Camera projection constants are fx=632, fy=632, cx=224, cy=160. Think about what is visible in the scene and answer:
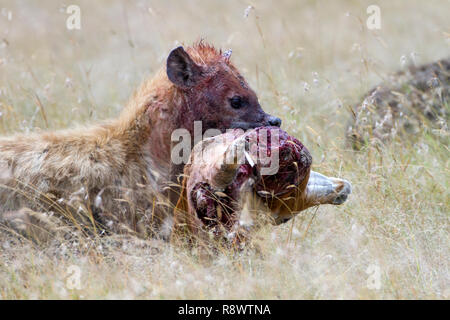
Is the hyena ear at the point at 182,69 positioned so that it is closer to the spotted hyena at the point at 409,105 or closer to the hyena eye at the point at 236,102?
the hyena eye at the point at 236,102

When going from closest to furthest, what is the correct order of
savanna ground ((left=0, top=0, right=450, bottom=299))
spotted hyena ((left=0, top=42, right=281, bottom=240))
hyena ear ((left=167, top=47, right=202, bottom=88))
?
savanna ground ((left=0, top=0, right=450, bottom=299)) < spotted hyena ((left=0, top=42, right=281, bottom=240)) < hyena ear ((left=167, top=47, right=202, bottom=88))

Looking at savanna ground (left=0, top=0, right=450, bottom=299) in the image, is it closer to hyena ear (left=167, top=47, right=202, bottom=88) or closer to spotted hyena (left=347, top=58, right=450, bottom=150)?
spotted hyena (left=347, top=58, right=450, bottom=150)

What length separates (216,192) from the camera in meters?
3.92

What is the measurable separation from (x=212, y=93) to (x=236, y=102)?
21 centimetres

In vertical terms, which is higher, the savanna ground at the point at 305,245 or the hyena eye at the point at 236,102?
the hyena eye at the point at 236,102

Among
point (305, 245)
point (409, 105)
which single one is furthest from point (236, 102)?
point (409, 105)

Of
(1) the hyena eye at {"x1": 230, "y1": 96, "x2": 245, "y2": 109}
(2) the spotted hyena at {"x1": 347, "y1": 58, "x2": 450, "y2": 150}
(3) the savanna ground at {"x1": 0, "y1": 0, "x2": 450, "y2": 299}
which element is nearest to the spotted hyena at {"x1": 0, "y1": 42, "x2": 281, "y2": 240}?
(1) the hyena eye at {"x1": 230, "y1": 96, "x2": 245, "y2": 109}

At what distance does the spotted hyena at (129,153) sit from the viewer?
14.8 ft

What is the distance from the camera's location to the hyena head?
479 cm

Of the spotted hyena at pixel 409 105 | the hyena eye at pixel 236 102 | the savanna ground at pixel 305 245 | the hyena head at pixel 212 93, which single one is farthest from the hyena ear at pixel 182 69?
the spotted hyena at pixel 409 105

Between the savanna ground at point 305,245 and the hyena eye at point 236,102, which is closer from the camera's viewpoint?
the savanna ground at point 305,245

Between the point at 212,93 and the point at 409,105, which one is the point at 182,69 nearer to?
the point at 212,93
